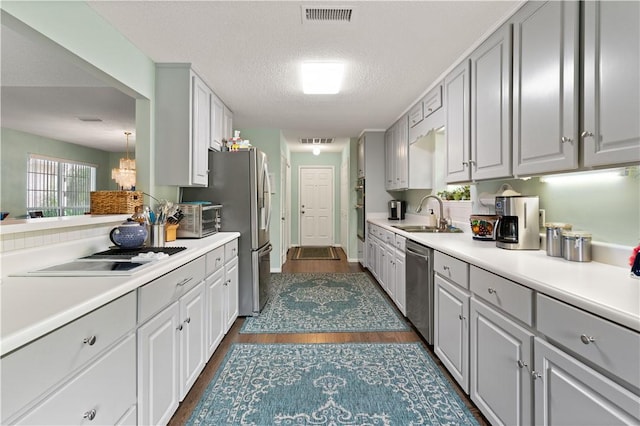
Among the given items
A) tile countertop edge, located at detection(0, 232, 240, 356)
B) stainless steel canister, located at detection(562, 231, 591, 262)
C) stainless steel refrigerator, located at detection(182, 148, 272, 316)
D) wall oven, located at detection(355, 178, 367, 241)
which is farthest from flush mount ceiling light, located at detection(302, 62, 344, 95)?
wall oven, located at detection(355, 178, 367, 241)

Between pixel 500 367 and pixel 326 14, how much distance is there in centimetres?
225

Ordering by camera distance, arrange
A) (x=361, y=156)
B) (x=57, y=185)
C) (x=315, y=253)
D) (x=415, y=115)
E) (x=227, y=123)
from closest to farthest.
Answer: (x=415, y=115) < (x=227, y=123) < (x=361, y=156) < (x=57, y=185) < (x=315, y=253)

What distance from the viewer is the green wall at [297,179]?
7859 millimetres

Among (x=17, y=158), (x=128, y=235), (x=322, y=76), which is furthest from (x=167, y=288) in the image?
(x=17, y=158)

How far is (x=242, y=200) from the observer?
3.10 meters

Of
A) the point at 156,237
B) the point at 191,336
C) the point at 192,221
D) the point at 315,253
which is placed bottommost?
the point at 315,253

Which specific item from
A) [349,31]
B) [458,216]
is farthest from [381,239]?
[349,31]

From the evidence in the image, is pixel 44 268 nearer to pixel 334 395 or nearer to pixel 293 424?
pixel 293 424

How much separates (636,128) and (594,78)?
32 cm

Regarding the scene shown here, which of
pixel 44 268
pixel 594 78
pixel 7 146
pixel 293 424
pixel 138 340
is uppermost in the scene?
pixel 7 146

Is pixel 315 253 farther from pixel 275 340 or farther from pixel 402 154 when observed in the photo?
pixel 275 340

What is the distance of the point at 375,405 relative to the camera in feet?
5.94

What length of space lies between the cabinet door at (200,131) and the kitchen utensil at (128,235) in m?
0.89

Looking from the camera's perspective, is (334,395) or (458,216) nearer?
(334,395)
